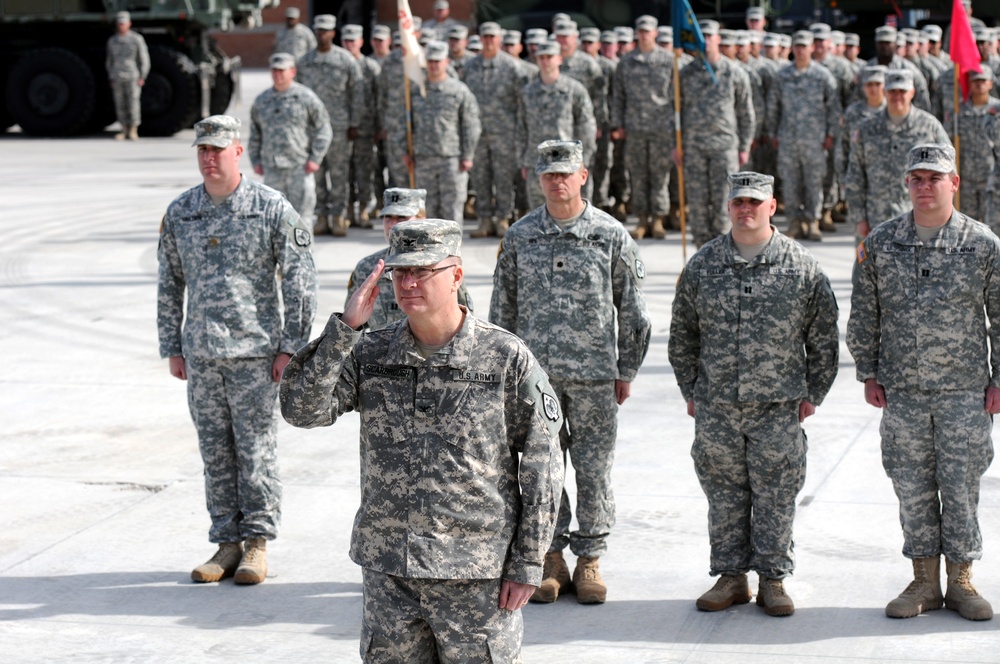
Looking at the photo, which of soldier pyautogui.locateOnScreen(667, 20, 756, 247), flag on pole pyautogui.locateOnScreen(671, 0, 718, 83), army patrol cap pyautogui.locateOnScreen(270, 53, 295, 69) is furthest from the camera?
soldier pyautogui.locateOnScreen(667, 20, 756, 247)

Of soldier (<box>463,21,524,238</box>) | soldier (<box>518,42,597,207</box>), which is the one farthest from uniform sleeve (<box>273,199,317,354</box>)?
soldier (<box>463,21,524,238</box>)

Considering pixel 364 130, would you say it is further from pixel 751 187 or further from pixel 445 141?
pixel 751 187

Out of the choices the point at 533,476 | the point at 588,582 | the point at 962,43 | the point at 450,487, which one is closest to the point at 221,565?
the point at 588,582

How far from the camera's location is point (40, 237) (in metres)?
17.1

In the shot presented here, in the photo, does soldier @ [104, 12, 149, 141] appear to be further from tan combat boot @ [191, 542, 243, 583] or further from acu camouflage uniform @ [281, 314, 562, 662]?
acu camouflage uniform @ [281, 314, 562, 662]

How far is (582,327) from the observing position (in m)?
6.55

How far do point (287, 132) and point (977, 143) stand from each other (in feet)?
18.5

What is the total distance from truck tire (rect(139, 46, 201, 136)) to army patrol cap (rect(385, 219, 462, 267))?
2394cm

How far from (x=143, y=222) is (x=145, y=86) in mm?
10232

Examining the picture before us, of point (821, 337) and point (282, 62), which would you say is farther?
point (282, 62)

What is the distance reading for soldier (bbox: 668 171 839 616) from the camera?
20.5 feet

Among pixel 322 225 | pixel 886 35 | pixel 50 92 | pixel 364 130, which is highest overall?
pixel 886 35

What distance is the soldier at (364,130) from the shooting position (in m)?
17.2

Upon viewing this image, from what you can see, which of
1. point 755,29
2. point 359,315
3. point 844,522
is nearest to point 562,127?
point 755,29
